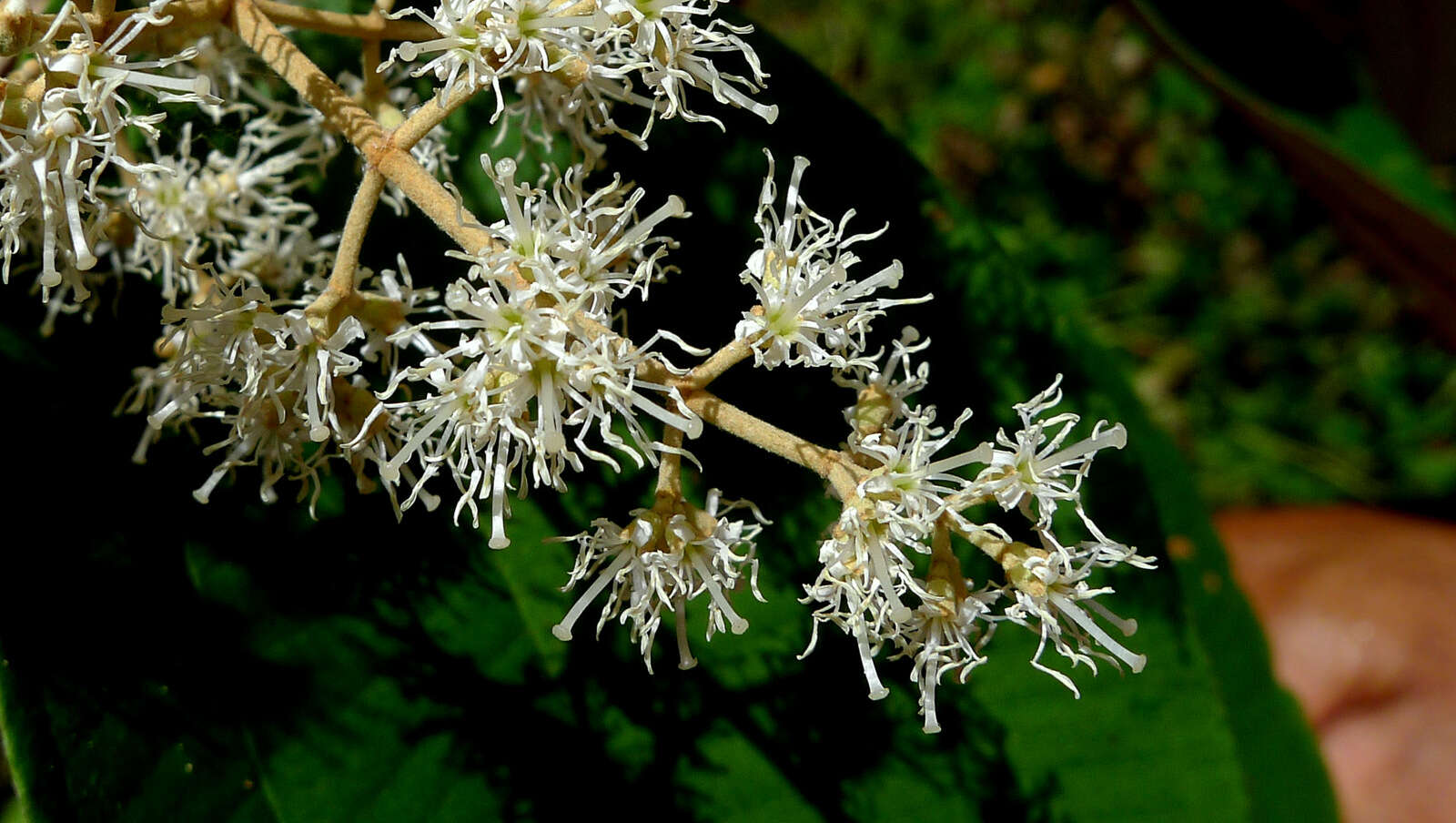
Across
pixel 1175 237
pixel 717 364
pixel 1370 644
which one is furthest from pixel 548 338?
pixel 1175 237

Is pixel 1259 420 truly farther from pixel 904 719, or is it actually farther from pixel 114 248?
pixel 114 248

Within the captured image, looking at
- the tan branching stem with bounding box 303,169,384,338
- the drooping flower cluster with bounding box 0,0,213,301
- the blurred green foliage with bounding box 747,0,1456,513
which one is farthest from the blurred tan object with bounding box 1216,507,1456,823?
the drooping flower cluster with bounding box 0,0,213,301

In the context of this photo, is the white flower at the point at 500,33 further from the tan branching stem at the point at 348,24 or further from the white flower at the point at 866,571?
the white flower at the point at 866,571

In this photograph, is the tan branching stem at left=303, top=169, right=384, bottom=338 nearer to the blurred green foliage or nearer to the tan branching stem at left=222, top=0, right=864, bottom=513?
the tan branching stem at left=222, top=0, right=864, bottom=513

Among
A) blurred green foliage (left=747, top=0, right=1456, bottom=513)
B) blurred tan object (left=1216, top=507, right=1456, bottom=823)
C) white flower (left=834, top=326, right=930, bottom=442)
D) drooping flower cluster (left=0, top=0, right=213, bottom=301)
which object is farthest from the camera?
→ blurred green foliage (left=747, top=0, right=1456, bottom=513)

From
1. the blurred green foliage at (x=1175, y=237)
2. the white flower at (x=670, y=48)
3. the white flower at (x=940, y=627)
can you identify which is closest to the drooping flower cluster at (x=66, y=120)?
the white flower at (x=670, y=48)

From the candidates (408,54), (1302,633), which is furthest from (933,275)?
(1302,633)
